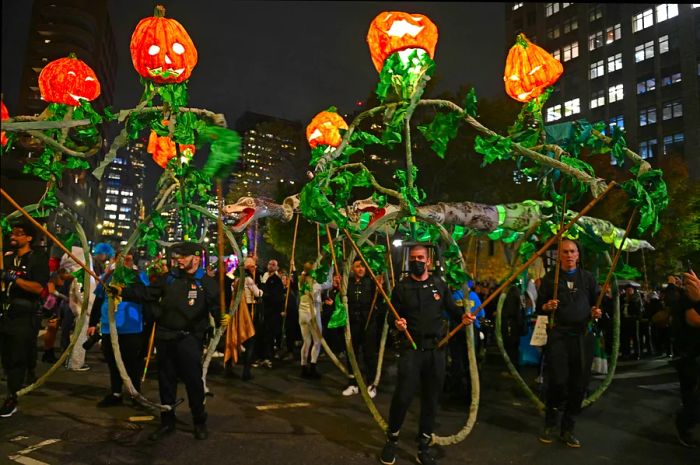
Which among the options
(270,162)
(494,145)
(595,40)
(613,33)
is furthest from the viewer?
(595,40)

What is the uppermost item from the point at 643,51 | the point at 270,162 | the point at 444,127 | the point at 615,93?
the point at 643,51

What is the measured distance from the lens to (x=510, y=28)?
63594 millimetres

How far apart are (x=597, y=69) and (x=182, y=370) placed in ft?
190

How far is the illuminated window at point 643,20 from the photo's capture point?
4578 centimetres

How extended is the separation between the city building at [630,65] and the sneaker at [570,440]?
31.1 m

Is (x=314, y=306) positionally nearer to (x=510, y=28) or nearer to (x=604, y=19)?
(x=604, y=19)

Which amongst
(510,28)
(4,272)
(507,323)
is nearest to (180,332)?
(4,272)

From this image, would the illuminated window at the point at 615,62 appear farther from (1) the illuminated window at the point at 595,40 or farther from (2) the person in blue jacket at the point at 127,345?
(2) the person in blue jacket at the point at 127,345

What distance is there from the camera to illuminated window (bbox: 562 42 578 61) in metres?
56.2

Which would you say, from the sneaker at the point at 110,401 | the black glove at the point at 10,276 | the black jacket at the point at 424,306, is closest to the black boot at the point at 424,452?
the black jacket at the point at 424,306

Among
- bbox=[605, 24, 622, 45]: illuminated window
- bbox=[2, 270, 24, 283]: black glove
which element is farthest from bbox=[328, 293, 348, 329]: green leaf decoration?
bbox=[605, 24, 622, 45]: illuminated window

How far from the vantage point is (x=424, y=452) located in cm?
486

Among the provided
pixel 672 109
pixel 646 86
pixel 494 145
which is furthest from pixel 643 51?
pixel 494 145

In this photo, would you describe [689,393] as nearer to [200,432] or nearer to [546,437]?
[546,437]
